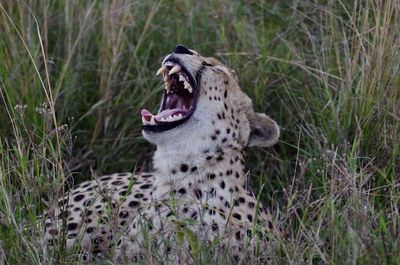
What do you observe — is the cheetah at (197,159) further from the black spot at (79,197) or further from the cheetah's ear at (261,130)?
the black spot at (79,197)

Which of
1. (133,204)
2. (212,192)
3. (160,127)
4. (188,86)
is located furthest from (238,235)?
(133,204)

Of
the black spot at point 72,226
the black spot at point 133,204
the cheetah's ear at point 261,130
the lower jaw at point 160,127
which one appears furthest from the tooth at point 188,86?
the black spot at point 72,226

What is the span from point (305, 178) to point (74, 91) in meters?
1.15

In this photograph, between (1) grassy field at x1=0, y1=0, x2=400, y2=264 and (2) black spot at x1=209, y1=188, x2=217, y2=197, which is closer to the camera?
(2) black spot at x1=209, y1=188, x2=217, y2=197

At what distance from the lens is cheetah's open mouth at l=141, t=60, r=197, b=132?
3.75 m

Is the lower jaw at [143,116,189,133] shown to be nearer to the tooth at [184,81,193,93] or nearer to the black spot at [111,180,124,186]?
the tooth at [184,81,193,93]

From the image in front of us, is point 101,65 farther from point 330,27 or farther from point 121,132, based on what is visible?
point 330,27

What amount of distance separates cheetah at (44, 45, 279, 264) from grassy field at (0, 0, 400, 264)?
177 millimetres

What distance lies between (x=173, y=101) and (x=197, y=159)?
252 millimetres

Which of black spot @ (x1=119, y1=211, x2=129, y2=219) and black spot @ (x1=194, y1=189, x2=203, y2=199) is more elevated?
black spot @ (x1=194, y1=189, x2=203, y2=199)

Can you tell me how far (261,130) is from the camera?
4.02 metres

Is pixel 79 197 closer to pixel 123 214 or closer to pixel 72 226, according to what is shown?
pixel 72 226

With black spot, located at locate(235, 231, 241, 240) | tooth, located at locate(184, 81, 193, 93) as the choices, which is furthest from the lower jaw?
black spot, located at locate(235, 231, 241, 240)

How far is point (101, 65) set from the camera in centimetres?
490
